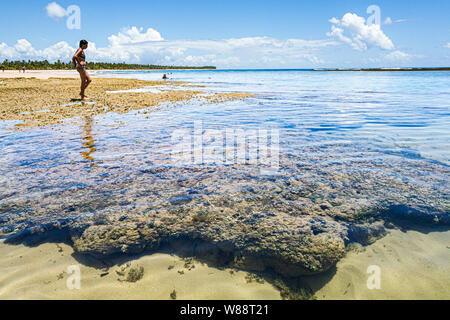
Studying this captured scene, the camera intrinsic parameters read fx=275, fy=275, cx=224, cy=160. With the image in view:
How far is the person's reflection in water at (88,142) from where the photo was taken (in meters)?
5.96

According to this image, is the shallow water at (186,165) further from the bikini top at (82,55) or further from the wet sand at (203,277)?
the bikini top at (82,55)

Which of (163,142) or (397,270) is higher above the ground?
(163,142)

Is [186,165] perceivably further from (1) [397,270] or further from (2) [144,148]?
(1) [397,270]

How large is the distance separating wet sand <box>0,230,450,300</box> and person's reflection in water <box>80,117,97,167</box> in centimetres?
281

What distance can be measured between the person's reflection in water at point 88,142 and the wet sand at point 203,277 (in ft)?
9.21

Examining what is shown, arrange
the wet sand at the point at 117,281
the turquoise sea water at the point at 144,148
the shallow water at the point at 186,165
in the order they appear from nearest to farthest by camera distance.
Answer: the wet sand at the point at 117,281, the shallow water at the point at 186,165, the turquoise sea water at the point at 144,148

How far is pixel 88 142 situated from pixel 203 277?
5.73m

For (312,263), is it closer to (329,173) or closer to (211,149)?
(329,173)

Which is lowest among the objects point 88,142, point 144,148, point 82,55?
point 144,148

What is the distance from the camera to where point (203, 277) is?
2805mm

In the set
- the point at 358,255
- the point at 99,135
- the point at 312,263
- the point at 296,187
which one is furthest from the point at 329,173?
the point at 99,135

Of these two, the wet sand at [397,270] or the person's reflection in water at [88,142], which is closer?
the wet sand at [397,270]

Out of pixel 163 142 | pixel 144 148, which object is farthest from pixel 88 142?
pixel 163 142

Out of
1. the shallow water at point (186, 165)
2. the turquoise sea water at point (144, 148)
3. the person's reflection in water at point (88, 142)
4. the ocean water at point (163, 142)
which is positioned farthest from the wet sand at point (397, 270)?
the person's reflection in water at point (88, 142)
